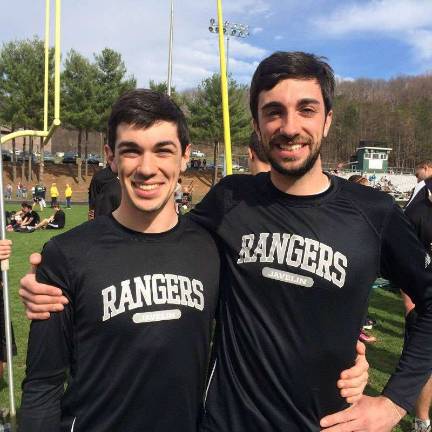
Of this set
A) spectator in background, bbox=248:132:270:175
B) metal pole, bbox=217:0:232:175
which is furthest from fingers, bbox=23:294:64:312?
spectator in background, bbox=248:132:270:175

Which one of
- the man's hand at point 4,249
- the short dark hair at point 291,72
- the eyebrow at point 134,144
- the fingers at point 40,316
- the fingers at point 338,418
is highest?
the short dark hair at point 291,72

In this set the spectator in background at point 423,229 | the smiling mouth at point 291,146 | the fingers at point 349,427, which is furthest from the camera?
the spectator in background at point 423,229

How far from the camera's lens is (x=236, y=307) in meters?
1.84

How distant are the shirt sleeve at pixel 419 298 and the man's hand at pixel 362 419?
3.0 inches

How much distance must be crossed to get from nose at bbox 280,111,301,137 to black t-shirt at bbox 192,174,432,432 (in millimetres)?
260

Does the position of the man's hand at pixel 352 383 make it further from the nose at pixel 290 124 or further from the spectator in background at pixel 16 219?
the spectator in background at pixel 16 219

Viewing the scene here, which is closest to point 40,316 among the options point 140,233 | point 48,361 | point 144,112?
point 48,361

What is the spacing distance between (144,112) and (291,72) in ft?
2.08

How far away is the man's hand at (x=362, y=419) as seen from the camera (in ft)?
5.56

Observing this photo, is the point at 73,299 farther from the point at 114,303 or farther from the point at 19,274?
the point at 19,274

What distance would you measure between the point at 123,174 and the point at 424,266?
1.30 metres

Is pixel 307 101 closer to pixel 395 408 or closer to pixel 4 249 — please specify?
pixel 395 408

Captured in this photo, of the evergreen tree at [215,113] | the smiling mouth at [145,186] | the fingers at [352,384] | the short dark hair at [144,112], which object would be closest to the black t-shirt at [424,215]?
the fingers at [352,384]

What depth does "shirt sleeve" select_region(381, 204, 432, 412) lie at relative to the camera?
1780mm
